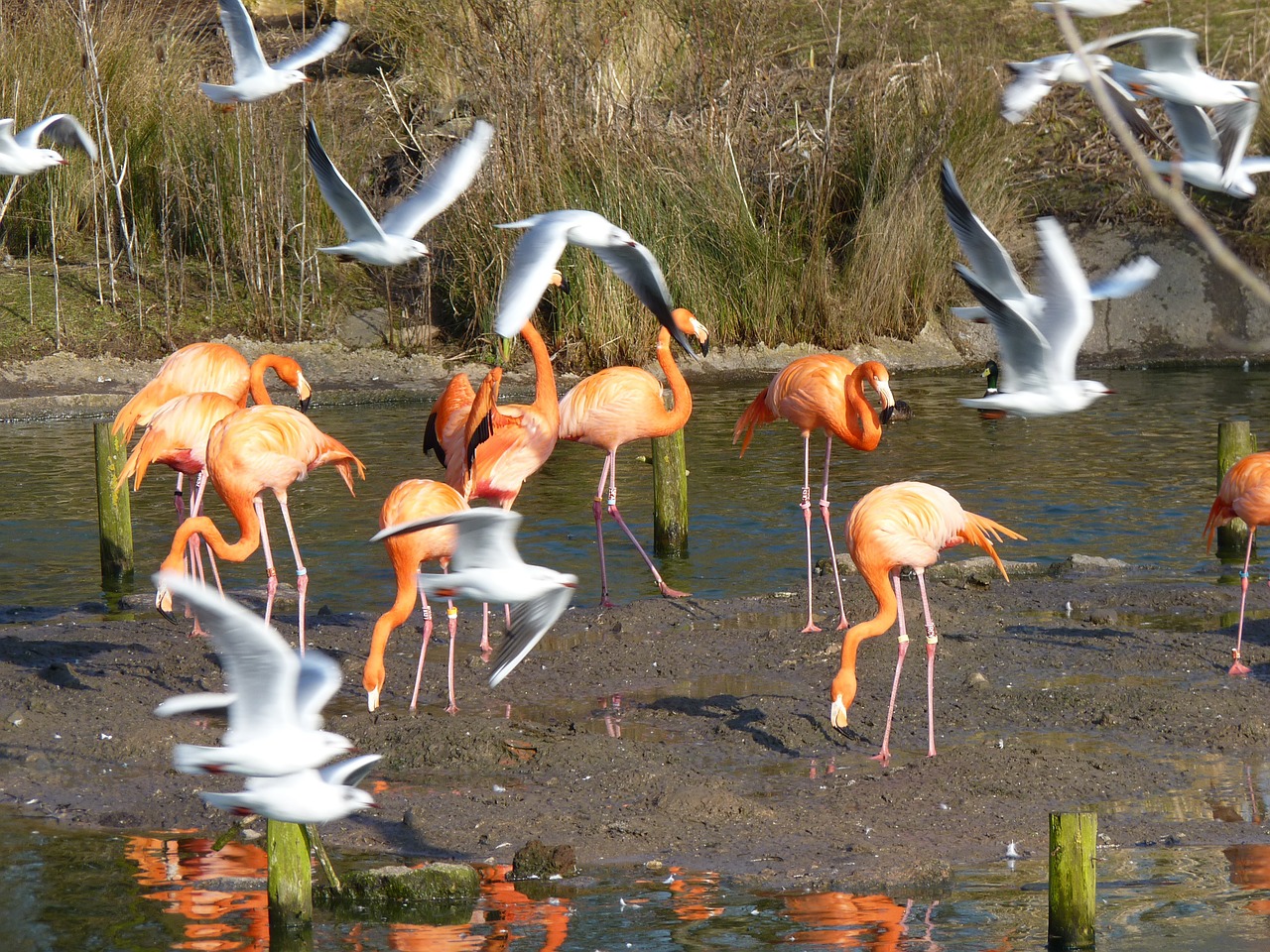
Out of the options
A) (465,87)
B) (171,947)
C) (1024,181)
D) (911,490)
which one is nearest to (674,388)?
(911,490)

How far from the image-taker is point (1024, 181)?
58.7 feet

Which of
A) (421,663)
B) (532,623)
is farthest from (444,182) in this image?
(532,623)

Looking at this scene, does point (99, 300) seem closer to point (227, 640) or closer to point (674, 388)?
point (674, 388)

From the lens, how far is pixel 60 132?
7.80m

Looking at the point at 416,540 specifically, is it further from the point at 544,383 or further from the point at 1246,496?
the point at 1246,496

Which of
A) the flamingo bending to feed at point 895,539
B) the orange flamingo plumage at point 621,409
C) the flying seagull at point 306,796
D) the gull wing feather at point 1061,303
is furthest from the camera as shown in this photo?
the orange flamingo plumage at point 621,409

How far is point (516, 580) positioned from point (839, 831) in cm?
129

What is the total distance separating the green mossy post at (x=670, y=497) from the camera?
30.2 feet

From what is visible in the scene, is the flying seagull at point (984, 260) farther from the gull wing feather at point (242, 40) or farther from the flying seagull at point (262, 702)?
the gull wing feather at point (242, 40)

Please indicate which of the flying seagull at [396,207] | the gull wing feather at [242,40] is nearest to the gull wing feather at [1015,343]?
the flying seagull at [396,207]

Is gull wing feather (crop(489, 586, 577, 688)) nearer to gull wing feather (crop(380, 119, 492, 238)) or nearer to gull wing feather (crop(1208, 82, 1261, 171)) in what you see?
gull wing feather (crop(380, 119, 492, 238))

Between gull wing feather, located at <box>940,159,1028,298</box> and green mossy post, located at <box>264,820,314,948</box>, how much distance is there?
278 centimetres

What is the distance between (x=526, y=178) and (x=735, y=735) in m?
9.35

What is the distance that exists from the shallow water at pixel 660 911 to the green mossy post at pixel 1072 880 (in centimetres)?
17
